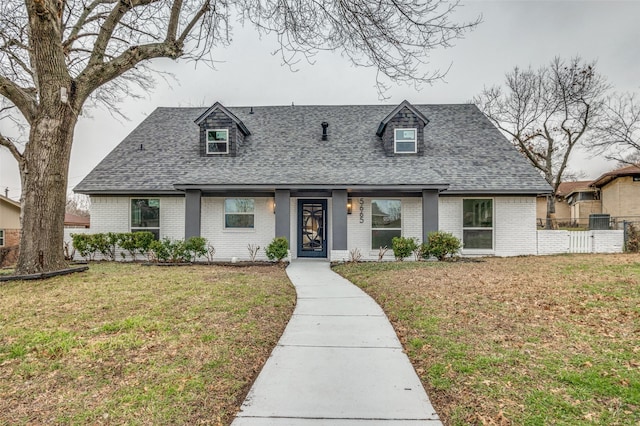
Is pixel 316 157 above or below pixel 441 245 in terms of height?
above

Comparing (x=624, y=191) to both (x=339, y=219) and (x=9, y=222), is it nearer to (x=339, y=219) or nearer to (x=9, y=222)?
(x=339, y=219)

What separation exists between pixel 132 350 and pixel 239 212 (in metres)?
9.43

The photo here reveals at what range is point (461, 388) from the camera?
316 centimetres

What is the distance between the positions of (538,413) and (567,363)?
1.16 meters

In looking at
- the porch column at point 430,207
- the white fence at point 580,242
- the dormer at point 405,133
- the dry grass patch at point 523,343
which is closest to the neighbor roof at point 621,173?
the white fence at point 580,242

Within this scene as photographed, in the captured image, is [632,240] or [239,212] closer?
[239,212]

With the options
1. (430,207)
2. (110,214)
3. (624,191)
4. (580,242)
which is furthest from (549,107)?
(110,214)

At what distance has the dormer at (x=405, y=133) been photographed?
13.9 metres

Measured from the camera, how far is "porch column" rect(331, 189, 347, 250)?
12.2m

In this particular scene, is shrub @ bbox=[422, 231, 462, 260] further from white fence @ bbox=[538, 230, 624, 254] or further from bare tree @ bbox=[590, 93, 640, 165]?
bare tree @ bbox=[590, 93, 640, 165]

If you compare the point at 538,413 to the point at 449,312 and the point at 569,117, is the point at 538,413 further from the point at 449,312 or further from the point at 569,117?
the point at 569,117

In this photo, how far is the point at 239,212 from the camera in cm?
1318

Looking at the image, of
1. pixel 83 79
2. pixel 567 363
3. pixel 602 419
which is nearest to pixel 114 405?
pixel 602 419

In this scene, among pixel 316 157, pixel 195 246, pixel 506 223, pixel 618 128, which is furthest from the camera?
pixel 618 128
